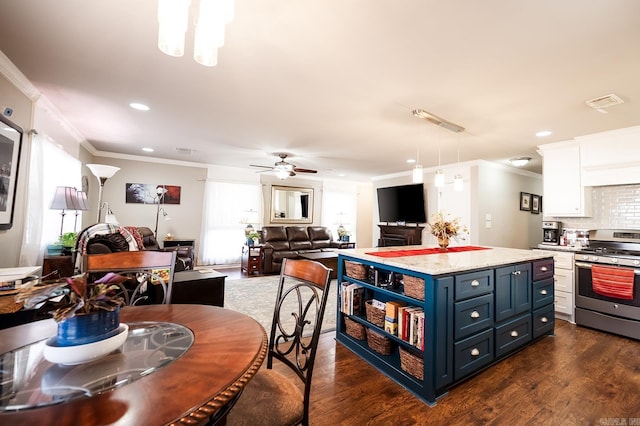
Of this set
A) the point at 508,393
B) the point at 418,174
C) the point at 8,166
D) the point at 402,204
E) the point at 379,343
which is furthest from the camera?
the point at 402,204

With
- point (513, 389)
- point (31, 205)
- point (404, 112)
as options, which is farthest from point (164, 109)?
point (513, 389)

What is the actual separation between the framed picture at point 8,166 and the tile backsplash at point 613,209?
270 inches

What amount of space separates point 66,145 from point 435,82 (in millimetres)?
4933

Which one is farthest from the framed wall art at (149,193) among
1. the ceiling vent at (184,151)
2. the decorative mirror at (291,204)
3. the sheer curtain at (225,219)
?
the decorative mirror at (291,204)

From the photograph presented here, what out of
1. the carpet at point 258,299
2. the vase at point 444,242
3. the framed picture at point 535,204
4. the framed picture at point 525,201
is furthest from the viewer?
the framed picture at point 535,204

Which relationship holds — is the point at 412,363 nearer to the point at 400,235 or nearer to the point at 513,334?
the point at 513,334

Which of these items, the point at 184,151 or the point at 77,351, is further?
the point at 184,151

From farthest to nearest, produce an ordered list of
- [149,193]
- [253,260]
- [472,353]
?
[149,193]
[253,260]
[472,353]

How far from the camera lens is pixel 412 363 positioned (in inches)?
79.0

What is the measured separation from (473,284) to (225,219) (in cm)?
596

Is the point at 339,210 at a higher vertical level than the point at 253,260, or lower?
higher

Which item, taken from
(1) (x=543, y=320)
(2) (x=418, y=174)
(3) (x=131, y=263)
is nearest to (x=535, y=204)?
(1) (x=543, y=320)

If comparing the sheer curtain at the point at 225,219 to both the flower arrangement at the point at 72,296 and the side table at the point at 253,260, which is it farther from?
the flower arrangement at the point at 72,296

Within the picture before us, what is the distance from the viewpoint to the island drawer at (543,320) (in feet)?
9.23
